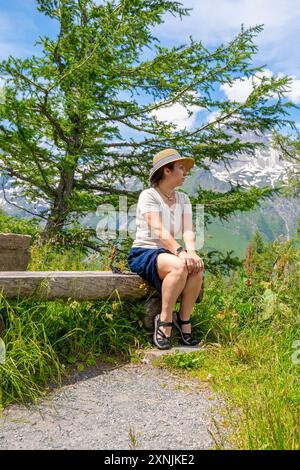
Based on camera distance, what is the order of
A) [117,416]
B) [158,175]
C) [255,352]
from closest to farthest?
[117,416]
[255,352]
[158,175]

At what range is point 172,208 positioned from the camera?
5.20 metres

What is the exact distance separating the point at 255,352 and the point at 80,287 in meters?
1.72

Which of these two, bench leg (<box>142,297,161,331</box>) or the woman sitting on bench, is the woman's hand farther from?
bench leg (<box>142,297,161,331</box>)

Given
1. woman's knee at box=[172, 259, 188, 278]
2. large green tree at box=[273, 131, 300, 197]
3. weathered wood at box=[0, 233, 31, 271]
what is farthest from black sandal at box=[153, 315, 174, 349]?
large green tree at box=[273, 131, 300, 197]

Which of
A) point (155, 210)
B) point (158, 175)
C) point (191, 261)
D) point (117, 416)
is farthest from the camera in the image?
point (158, 175)

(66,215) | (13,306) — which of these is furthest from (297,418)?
(66,215)

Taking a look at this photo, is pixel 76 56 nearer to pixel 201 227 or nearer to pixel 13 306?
pixel 201 227

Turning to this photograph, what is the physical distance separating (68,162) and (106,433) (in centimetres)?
558

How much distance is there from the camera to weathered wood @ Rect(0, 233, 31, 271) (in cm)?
506

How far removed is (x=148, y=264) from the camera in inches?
195

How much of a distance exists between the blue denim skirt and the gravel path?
3.11ft

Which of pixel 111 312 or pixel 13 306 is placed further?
pixel 111 312

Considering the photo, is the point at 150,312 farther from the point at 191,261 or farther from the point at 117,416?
the point at 117,416

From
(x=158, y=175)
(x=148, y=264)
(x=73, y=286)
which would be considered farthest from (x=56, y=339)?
(x=158, y=175)
